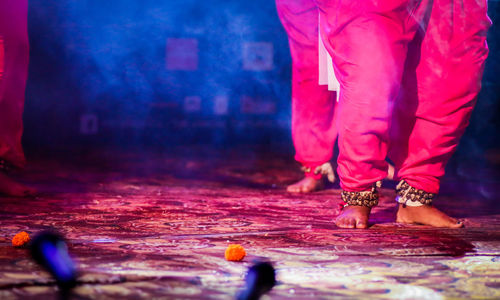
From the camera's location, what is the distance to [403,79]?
1.89 metres

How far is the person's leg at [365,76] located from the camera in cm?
167

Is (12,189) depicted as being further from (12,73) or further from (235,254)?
(235,254)

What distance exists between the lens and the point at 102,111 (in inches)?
229

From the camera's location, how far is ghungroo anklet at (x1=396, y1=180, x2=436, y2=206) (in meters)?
1.85

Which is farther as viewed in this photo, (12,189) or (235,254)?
(12,189)

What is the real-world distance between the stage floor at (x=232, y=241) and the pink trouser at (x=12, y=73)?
27 cm

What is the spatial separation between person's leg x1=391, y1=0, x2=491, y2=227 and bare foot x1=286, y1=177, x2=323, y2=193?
0.84 metres

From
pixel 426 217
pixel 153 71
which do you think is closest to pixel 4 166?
pixel 426 217

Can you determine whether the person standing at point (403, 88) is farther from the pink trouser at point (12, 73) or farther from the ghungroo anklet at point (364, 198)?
the pink trouser at point (12, 73)

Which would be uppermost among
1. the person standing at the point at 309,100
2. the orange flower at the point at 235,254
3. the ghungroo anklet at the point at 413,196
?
the person standing at the point at 309,100

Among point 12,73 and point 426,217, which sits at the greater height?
point 12,73

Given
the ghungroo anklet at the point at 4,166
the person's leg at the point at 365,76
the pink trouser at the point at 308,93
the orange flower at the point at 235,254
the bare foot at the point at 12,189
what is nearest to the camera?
the orange flower at the point at 235,254

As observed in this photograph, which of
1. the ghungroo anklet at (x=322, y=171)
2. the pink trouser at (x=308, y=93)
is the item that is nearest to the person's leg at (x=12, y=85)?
the pink trouser at (x=308, y=93)

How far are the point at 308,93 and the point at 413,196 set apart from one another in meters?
0.98
